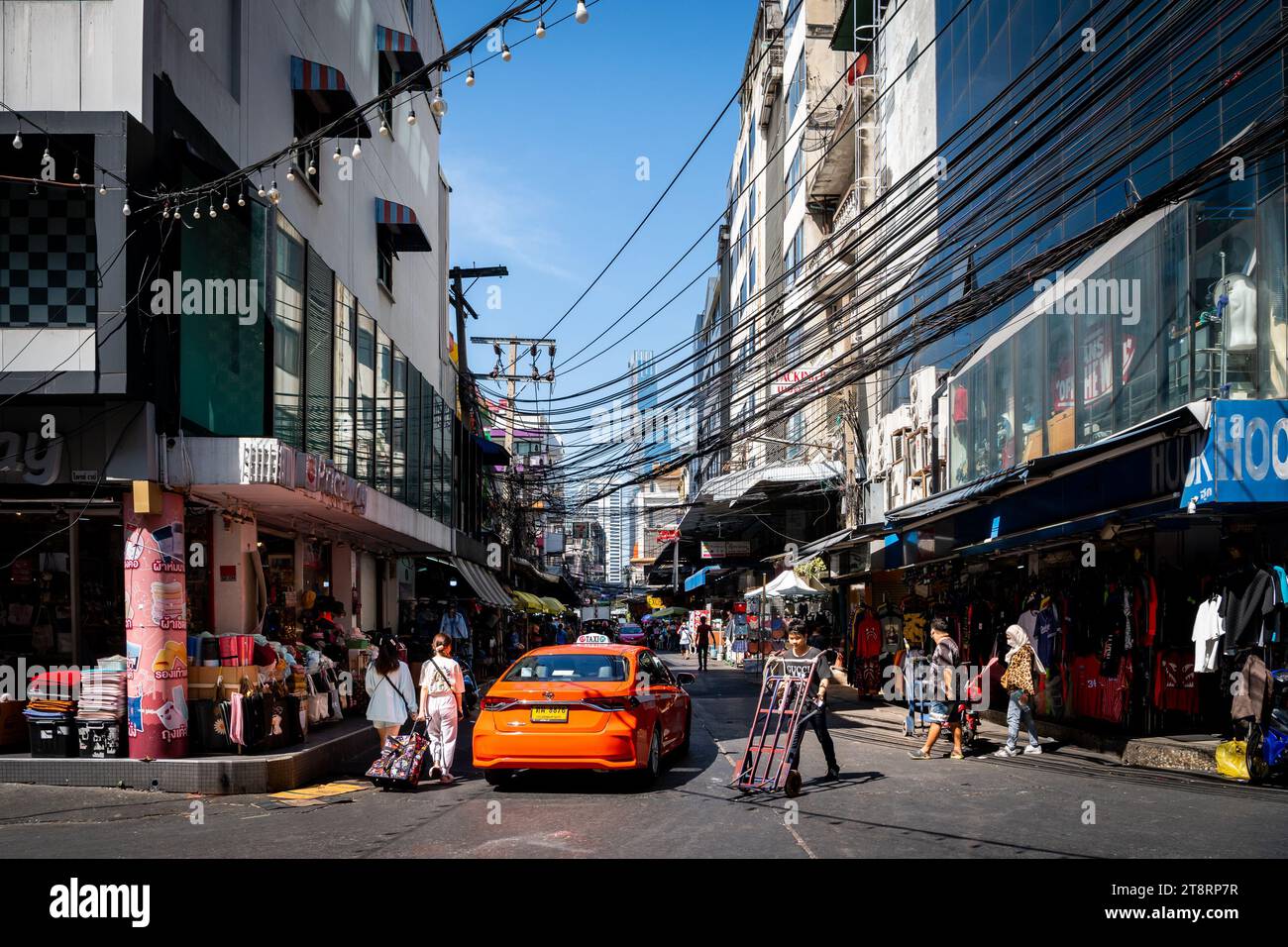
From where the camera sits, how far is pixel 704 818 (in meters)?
10.2

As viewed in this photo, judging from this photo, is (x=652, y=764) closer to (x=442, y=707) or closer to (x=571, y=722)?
(x=571, y=722)

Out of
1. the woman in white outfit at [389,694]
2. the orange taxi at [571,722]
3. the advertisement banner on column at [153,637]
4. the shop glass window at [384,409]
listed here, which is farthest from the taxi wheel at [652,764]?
the shop glass window at [384,409]

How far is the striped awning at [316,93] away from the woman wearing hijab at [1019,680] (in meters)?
11.9

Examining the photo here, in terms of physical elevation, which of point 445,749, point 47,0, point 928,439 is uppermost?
point 47,0

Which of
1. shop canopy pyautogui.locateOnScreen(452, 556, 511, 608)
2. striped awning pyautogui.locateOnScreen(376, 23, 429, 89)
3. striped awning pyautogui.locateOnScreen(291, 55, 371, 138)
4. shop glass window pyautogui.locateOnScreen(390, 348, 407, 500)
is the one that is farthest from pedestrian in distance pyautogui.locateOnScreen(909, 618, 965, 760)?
shop canopy pyautogui.locateOnScreen(452, 556, 511, 608)

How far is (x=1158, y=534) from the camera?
14812mm

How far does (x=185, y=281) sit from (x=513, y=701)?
21.0 ft

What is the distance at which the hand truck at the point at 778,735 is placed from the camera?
38.2ft

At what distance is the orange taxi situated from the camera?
11.6 metres

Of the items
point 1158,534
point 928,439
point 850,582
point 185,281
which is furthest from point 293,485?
point 850,582

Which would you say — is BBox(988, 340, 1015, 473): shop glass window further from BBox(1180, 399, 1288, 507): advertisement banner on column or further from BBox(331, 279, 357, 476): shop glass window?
BBox(331, 279, 357, 476): shop glass window
